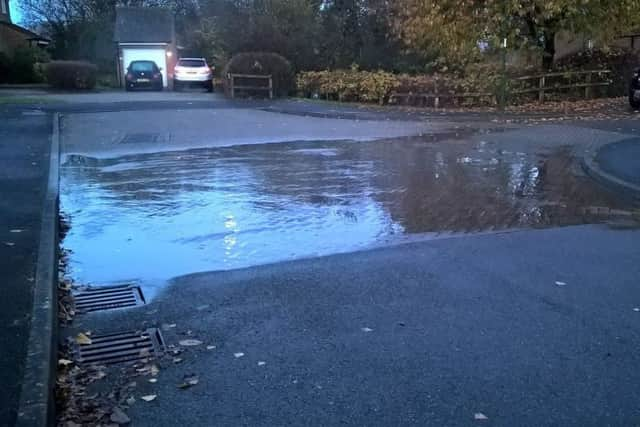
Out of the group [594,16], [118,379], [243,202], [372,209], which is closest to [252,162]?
[243,202]

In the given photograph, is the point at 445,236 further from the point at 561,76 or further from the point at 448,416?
the point at 561,76

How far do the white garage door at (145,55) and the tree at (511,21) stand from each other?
24866 millimetres

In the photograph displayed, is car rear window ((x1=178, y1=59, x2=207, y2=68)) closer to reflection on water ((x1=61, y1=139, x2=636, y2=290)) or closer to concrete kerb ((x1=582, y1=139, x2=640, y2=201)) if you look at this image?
reflection on water ((x1=61, y1=139, x2=636, y2=290))

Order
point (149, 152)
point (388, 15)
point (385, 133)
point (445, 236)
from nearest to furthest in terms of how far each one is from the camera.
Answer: point (445, 236) → point (149, 152) → point (385, 133) → point (388, 15)

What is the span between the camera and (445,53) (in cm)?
2552

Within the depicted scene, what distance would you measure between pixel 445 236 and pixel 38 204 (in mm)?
4968

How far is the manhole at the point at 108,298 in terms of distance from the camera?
17.9 ft

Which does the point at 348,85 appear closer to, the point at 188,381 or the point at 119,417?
the point at 188,381

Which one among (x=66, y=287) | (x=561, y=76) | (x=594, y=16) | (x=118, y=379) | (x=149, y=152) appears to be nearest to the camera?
(x=118, y=379)

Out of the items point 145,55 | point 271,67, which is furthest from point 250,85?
point 145,55

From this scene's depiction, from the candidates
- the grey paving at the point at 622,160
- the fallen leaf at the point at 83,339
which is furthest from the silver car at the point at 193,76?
the fallen leaf at the point at 83,339

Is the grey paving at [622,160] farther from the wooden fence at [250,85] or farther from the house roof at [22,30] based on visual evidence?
the house roof at [22,30]

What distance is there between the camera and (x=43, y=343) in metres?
4.24

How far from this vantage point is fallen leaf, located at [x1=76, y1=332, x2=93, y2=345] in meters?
4.73
